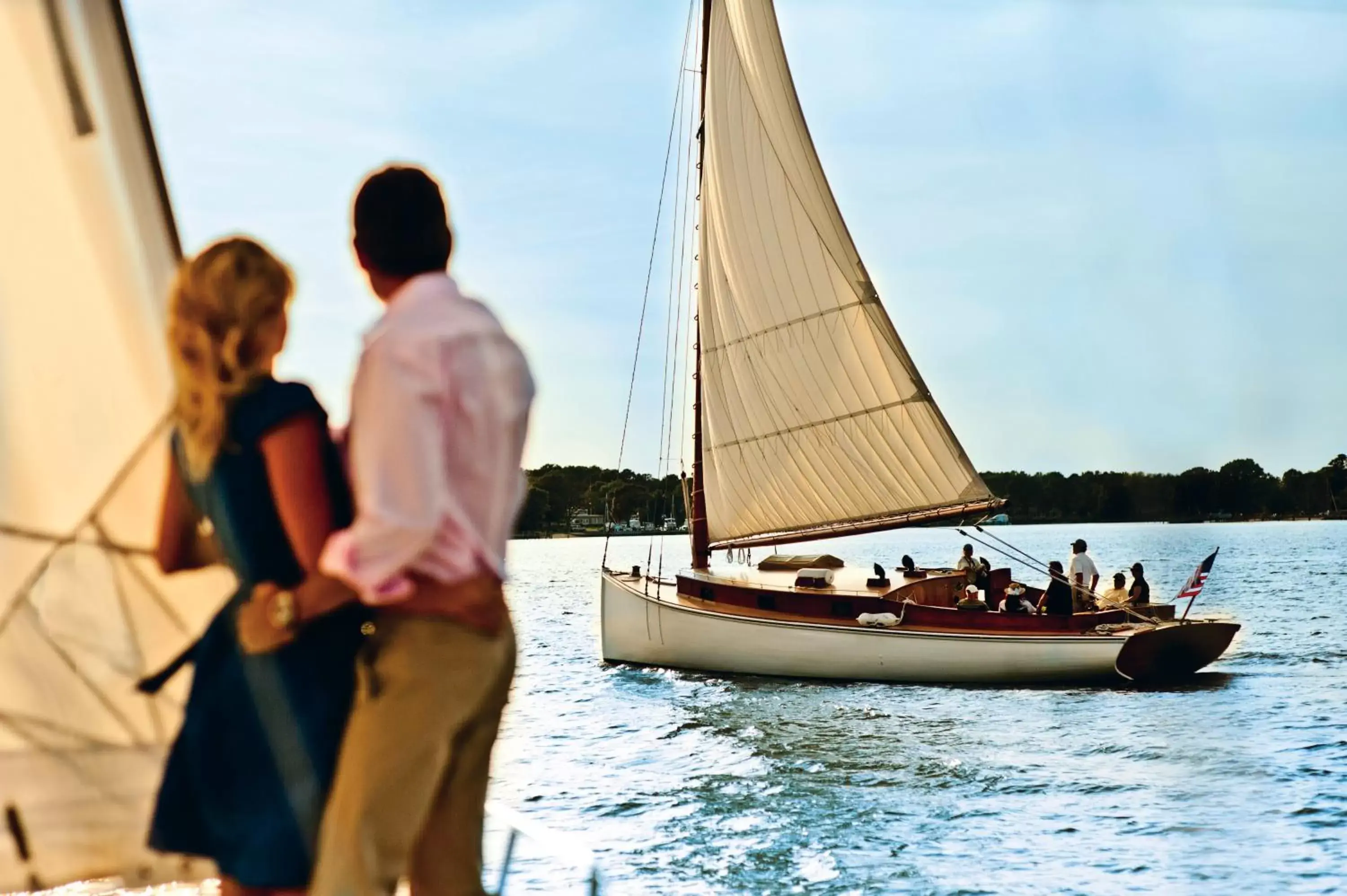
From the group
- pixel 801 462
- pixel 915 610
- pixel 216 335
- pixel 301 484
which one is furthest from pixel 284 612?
pixel 801 462

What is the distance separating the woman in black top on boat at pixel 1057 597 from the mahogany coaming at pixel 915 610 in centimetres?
19

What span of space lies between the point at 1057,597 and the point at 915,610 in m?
2.28

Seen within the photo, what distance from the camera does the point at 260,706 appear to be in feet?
6.38

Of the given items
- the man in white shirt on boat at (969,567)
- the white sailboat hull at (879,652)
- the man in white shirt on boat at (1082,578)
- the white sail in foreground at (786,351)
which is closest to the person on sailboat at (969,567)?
the man in white shirt on boat at (969,567)

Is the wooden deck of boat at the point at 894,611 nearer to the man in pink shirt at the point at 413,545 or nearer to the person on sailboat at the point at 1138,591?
the person on sailboat at the point at 1138,591

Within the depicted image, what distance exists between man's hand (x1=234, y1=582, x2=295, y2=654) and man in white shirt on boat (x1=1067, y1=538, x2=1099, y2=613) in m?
19.6

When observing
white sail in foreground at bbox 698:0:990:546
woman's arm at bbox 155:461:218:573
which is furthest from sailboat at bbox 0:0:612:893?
white sail in foreground at bbox 698:0:990:546

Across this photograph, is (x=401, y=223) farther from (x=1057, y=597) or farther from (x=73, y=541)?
(x=1057, y=597)

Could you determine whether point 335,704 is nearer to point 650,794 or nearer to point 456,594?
point 456,594

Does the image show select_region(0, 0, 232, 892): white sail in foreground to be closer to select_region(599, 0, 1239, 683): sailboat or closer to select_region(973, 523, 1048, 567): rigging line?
select_region(973, 523, 1048, 567): rigging line

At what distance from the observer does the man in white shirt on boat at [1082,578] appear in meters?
20.5

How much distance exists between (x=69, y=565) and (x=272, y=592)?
111 cm

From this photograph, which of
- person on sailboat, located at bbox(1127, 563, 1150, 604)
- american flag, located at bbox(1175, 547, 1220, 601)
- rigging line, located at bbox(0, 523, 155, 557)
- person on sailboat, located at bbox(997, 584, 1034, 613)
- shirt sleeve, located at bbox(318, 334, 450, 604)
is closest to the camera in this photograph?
shirt sleeve, located at bbox(318, 334, 450, 604)

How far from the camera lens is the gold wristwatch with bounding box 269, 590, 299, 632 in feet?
6.07
